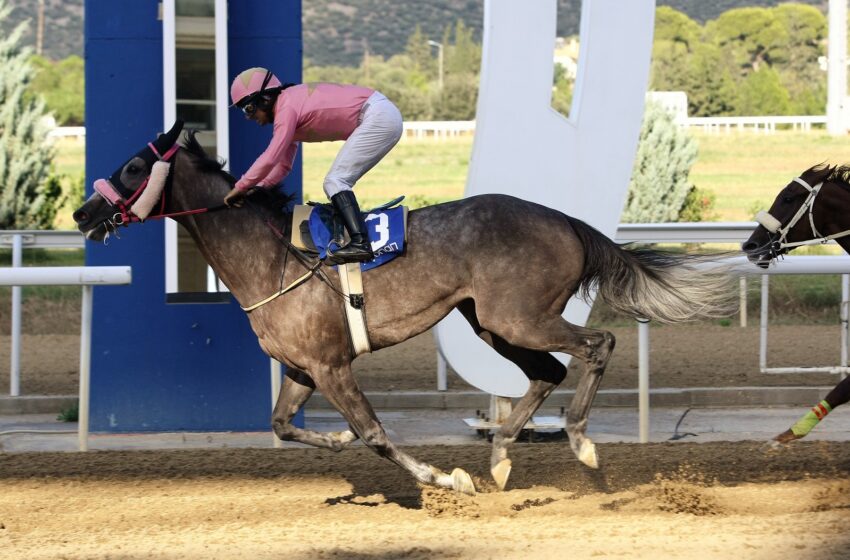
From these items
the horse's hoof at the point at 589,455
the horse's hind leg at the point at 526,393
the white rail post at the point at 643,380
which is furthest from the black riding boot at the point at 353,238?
the white rail post at the point at 643,380

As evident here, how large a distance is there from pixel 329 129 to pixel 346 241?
0.49 meters

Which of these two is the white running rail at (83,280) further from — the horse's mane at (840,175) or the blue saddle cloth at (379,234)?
the horse's mane at (840,175)

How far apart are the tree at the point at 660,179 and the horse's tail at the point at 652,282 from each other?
14726 mm

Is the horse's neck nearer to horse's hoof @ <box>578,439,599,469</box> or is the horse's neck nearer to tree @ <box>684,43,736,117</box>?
horse's hoof @ <box>578,439,599,469</box>

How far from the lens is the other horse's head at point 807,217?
5340 millimetres

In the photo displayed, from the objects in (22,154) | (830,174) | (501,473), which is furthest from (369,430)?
(22,154)

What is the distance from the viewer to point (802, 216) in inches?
211

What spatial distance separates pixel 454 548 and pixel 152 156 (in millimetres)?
2017

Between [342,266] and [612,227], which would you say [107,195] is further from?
[612,227]

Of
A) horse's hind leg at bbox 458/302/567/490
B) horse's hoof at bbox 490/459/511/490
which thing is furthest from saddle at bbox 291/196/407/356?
horse's hoof at bbox 490/459/511/490

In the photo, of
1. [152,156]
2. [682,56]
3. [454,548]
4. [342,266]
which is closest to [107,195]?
[152,156]

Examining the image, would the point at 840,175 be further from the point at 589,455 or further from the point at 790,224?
the point at 589,455

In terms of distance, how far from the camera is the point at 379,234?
15.6 ft

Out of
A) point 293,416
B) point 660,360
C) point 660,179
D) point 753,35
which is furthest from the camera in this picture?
point 753,35
